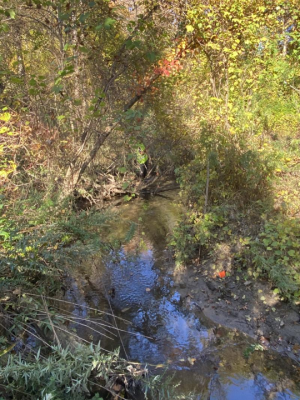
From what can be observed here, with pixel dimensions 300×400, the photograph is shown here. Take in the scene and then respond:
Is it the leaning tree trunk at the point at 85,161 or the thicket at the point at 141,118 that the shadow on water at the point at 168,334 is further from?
the leaning tree trunk at the point at 85,161

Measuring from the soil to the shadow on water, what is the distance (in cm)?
13

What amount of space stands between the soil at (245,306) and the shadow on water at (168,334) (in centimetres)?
13

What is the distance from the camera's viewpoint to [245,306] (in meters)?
4.37

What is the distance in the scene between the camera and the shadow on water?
11.1 feet

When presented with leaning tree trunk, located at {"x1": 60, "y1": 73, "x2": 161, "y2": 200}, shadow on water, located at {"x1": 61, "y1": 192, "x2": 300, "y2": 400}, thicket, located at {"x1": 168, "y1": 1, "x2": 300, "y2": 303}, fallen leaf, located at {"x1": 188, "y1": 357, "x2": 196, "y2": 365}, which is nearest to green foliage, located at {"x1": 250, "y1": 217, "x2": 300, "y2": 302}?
thicket, located at {"x1": 168, "y1": 1, "x2": 300, "y2": 303}

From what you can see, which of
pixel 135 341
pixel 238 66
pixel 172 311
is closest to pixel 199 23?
pixel 238 66

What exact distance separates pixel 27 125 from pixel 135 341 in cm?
321

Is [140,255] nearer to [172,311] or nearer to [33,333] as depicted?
[172,311]

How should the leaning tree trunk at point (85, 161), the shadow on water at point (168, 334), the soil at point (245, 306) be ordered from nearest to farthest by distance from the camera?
the shadow on water at point (168, 334) → the soil at point (245, 306) → the leaning tree trunk at point (85, 161)

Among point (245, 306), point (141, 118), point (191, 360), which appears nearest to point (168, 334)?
point (191, 360)

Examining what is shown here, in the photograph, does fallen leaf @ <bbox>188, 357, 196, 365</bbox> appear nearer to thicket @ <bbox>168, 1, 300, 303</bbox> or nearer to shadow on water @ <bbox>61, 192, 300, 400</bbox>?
shadow on water @ <bbox>61, 192, 300, 400</bbox>

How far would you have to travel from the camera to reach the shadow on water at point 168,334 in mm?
3369

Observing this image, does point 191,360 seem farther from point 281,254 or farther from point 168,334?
point 281,254

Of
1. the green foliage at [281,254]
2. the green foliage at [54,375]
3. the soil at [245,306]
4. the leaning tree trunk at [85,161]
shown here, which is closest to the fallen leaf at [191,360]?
the soil at [245,306]
